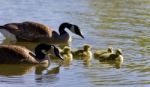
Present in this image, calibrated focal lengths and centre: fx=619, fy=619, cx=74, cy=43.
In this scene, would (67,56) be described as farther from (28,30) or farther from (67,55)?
(28,30)

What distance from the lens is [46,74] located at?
13195 mm

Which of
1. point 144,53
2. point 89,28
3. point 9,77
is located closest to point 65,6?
point 89,28

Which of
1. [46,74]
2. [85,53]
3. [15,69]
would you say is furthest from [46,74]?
[85,53]

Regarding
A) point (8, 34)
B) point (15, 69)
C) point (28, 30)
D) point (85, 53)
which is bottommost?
point (15, 69)

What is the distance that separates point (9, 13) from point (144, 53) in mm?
7222

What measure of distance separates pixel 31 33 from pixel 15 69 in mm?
4177

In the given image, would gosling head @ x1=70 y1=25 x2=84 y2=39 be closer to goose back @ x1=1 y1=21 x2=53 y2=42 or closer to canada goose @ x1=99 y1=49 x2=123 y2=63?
goose back @ x1=1 y1=21 x2=53 y2=42

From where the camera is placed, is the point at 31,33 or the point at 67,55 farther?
the point at 31,33

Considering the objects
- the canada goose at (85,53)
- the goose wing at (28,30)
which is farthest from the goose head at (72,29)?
the canada goose at (85,53)

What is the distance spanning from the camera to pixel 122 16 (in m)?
22.4

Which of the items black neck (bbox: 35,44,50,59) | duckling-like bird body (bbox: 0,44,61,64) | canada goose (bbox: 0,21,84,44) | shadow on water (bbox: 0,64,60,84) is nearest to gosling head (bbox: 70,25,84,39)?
canada goose (bbox: 0,21,84,44)

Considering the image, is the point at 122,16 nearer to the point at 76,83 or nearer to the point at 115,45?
the point at 115,45

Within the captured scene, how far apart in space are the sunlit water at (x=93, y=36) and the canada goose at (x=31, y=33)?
293 mm

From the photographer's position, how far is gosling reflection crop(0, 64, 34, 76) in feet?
43.3
